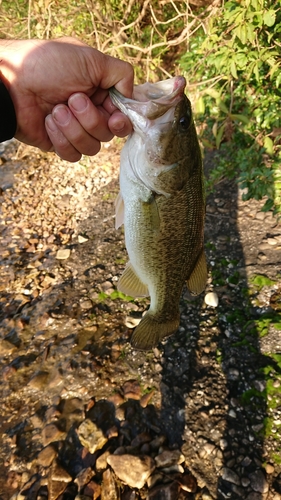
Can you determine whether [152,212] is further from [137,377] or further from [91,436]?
[91,436]

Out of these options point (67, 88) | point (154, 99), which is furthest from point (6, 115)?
point (154, 99)

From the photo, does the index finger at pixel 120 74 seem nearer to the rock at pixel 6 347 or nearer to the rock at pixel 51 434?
the rock at pixel 51 434

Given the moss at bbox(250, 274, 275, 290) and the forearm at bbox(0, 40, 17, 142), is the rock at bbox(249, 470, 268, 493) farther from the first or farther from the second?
the forearm at bbox(0, 40, 17, 142)

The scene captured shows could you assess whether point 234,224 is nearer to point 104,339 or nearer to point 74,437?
point 104,339

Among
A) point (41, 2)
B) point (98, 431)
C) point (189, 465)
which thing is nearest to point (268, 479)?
point (189, 465)

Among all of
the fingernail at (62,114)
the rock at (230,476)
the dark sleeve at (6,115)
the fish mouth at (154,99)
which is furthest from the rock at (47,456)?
the fish mouth at (154,99)

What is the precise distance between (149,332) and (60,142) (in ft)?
3.91

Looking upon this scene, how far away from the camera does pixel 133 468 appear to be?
269 cm

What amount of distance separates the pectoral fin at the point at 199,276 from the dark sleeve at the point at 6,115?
1280 millimetres

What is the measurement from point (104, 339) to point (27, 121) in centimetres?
227

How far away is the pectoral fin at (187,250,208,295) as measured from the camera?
6.79 feet

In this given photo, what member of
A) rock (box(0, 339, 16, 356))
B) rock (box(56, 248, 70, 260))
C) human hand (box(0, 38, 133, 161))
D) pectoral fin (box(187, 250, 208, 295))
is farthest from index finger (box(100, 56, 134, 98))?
rock (box(56, 248, 70, 260))

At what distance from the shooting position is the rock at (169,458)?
2719 mm

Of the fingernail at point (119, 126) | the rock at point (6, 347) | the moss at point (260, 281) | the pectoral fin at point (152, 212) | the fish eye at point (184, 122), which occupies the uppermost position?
the fish eye at point (184, 122)
